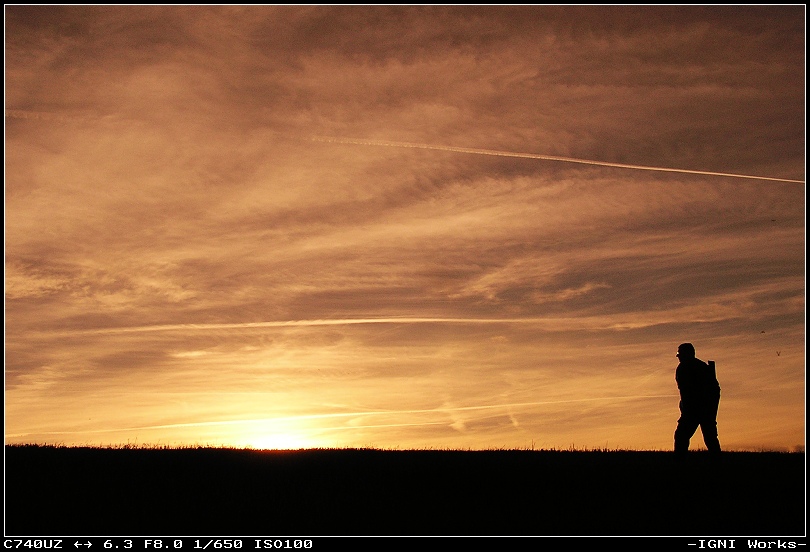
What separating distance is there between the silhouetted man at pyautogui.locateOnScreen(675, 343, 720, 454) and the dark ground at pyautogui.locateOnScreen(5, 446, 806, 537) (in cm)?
59

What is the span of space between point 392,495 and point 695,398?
26.4ft

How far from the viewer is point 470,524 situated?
48.1ft

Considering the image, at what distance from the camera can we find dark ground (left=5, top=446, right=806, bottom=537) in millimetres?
14477

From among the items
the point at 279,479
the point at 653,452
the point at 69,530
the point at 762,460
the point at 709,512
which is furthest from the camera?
the point at 653,452

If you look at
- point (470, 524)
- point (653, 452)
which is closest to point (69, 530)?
point (470, 524)

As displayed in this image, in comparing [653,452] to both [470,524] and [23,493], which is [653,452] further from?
[23,493]

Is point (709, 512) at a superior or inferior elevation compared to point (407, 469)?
inferior

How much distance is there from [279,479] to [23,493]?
4.94m

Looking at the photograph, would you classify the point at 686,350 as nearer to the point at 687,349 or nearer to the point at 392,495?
the point at 687,349

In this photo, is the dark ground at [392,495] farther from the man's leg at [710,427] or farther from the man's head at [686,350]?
the man's head at [686,350]

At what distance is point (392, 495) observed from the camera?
16547 mm

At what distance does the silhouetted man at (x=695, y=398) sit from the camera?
66.2 ft

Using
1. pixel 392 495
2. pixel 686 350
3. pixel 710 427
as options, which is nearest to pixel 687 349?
pixel 686 350

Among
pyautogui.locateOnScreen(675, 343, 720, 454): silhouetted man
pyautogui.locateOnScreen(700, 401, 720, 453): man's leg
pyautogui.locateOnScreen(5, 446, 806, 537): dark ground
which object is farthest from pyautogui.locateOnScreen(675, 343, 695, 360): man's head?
pyautogui.locateOnScreen(5, 446, 806, 537): dark ground
